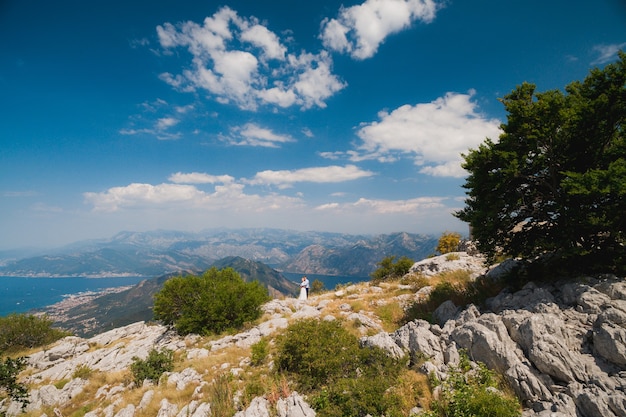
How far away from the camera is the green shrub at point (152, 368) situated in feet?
43.0

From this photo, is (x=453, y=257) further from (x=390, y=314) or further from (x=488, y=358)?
(x=488, y=358)

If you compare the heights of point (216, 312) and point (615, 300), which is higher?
point (615, 300)

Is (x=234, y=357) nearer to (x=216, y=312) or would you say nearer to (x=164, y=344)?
(x=216, y=312)

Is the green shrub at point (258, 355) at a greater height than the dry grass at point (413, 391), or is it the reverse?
the dry grass at point (413, 391)

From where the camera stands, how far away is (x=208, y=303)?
20.2 metres

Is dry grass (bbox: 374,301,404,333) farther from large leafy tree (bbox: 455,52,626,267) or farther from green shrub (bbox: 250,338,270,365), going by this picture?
green shrub (bbox: 250,338,270,365)

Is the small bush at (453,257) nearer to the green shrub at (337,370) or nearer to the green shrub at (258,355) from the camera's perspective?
the green shrub at (337,370)

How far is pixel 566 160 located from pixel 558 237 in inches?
138

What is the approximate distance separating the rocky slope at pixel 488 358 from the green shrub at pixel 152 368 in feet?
2.23

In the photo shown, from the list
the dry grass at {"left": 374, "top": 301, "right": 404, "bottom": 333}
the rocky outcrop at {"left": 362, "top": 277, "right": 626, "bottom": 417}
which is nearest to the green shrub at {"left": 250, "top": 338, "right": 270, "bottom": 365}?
the rocky outcrop at {"left": 362, "top": 277, "right": 626, "bottom": 417}

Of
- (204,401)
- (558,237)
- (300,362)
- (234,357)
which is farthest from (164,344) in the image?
(558,237)

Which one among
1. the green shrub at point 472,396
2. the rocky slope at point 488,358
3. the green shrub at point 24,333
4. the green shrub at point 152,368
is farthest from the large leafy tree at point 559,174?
the green shrub at point 24,333

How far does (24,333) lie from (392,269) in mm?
39766

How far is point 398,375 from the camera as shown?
9414mm
